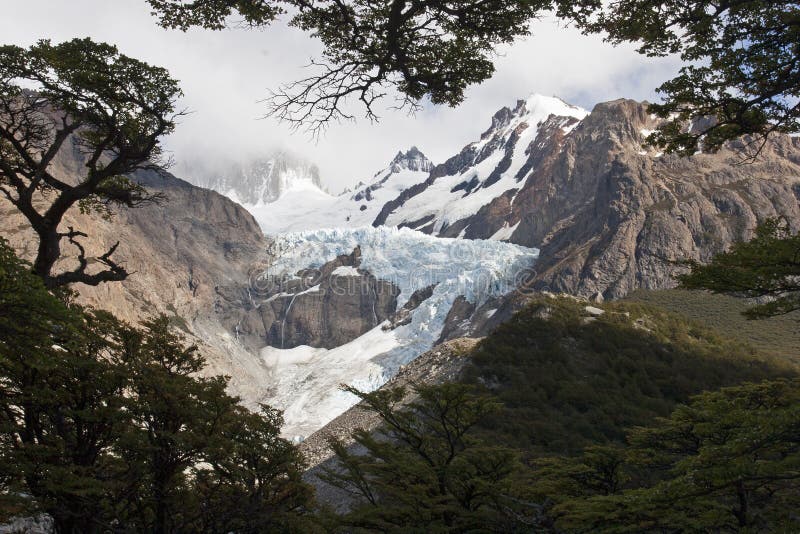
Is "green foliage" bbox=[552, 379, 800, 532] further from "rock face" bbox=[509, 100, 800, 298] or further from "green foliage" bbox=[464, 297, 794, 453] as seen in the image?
"rock face" bbox=[509, 100, 800, 298]

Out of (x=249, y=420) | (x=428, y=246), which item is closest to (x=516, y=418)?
(x=249, y=420)

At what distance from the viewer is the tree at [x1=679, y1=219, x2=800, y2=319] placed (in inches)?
332

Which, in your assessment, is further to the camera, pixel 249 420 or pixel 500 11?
pixel 249 420

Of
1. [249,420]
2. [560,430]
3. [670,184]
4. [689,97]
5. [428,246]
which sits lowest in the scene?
[560,430]

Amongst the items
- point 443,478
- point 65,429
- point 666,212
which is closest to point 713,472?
point 443,478

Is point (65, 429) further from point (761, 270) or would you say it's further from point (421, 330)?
point (421, 330)

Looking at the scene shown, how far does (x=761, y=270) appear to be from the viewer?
8.60 meters

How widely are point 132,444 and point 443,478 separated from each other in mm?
6177

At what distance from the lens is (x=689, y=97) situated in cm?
949

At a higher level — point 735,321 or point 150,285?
point 150,285

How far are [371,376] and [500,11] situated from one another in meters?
153

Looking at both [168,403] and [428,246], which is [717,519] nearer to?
[168,403]

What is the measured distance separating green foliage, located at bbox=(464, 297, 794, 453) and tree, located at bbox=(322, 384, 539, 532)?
36.3 feet

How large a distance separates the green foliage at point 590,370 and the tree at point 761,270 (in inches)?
538
